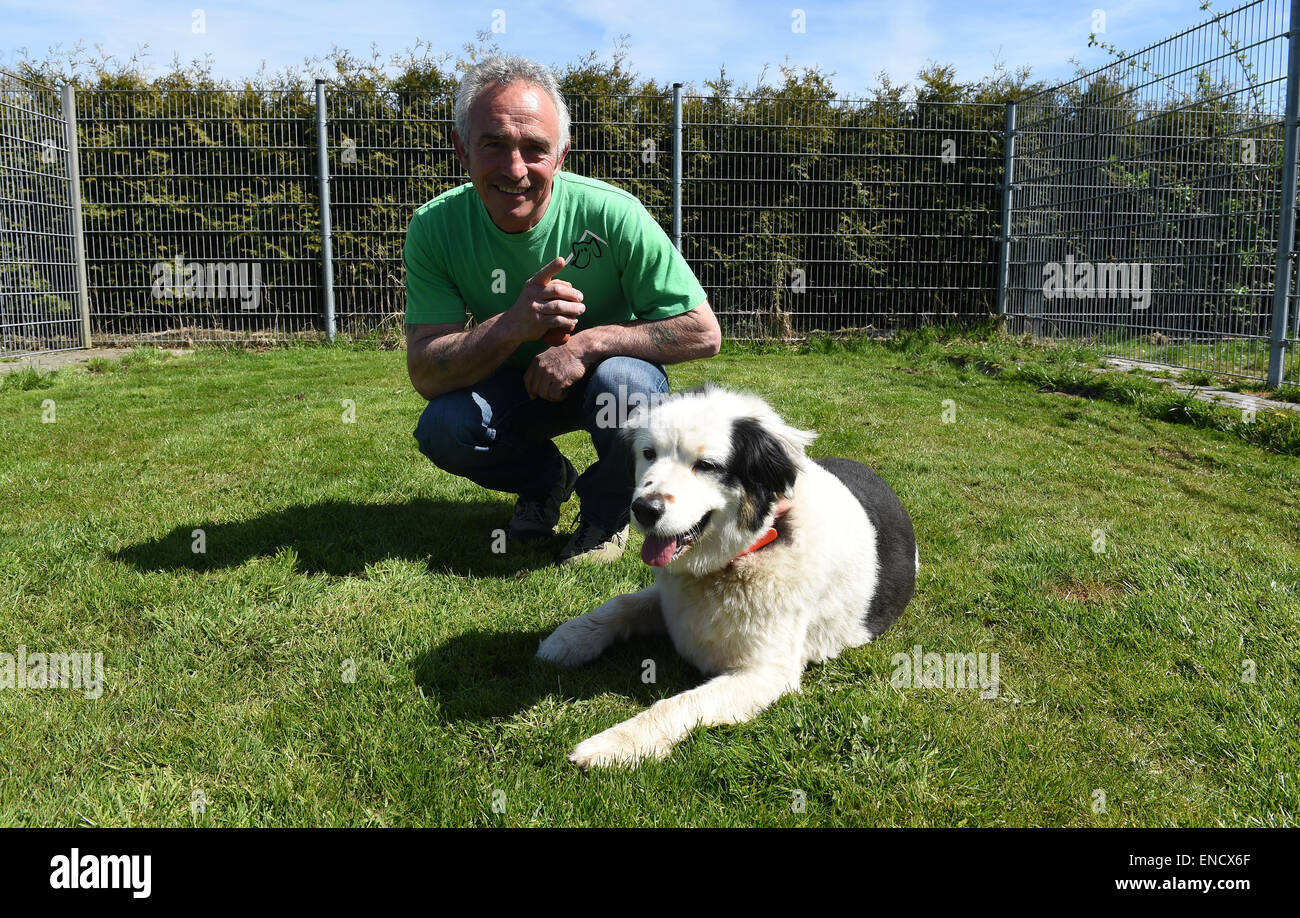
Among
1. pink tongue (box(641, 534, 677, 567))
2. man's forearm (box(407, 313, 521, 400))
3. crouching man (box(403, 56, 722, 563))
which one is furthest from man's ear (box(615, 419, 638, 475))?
man's forearm (box(407, 313, 521, 400))

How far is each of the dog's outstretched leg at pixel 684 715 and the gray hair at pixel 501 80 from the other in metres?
2.35

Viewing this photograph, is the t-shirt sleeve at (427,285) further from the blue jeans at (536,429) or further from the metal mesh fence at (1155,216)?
the metal mesh fence at (1155,216)

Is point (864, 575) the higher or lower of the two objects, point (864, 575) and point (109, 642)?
the higher

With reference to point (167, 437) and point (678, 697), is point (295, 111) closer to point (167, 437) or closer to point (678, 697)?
point (167, 437)

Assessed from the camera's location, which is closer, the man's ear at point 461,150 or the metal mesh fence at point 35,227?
the man's ear at point 461,150

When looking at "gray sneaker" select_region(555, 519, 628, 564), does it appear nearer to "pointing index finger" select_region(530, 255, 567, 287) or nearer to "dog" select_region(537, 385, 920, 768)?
"dog" select_region(537, 385, 920, 768)

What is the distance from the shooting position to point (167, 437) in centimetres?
584

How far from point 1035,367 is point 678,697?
24.4ft

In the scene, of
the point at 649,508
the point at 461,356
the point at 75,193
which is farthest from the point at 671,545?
the point at 75,193

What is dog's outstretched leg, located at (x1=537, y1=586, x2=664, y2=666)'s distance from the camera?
9.25ft

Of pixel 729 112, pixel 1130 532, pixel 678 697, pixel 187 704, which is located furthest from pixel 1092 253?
pixel 187 704

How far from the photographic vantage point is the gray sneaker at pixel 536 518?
4.12 m
